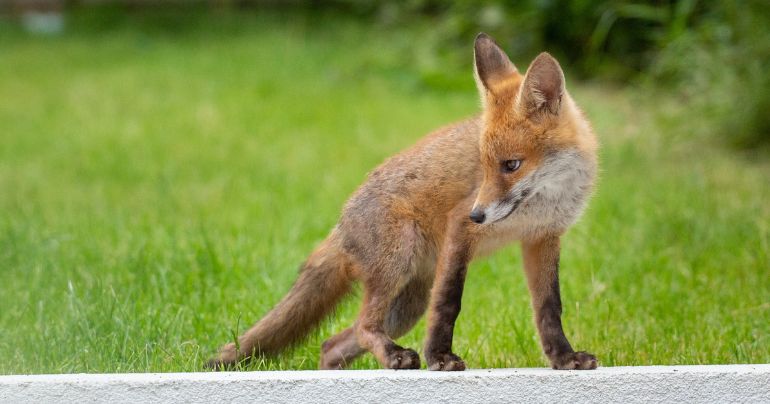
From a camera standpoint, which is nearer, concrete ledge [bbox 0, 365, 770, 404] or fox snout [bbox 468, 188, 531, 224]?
concrete ledge [bbox 0, 365, 770, 404]

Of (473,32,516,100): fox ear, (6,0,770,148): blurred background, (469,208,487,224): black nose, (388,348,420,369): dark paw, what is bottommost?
(6,0,770,148): blurred background

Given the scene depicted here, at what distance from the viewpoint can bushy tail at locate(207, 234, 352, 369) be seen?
13.7 ft

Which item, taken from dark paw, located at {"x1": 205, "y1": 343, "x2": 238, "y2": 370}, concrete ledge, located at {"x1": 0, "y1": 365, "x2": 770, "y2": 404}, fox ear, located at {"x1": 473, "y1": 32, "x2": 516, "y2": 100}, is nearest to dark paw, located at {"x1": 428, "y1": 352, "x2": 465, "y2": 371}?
concrete ledge, located at {"x1": 0, "y1": 365, "x2": 770, "y2": 404}

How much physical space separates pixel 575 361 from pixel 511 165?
74cm

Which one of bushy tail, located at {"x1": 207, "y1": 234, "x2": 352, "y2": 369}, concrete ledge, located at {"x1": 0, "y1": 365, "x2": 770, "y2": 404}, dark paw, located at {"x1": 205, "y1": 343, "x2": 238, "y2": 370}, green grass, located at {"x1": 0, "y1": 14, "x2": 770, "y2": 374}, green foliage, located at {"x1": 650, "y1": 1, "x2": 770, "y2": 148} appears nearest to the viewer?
concrete ledge, located at {"x1": 0, "y1": 365, "x2": 770, "y2": 404}

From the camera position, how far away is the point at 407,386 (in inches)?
133

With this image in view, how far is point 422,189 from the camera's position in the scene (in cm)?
407

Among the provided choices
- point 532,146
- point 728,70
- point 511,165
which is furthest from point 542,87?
point 728,70

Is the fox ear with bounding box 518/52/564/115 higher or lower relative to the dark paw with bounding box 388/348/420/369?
higher

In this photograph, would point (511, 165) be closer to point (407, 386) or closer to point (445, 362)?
point (445, 362)

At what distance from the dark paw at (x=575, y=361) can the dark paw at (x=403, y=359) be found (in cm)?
52

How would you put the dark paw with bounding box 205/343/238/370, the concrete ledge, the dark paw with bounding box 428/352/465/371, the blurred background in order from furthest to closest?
the blurred background
the dark paw with bounding box 205/343/238/370
the dark paw with bounding box 428/352/465/371
the concrete ledge

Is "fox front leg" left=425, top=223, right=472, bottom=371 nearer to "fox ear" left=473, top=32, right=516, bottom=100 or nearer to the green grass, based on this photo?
the green grass

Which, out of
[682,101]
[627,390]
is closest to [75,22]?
[682,101]
